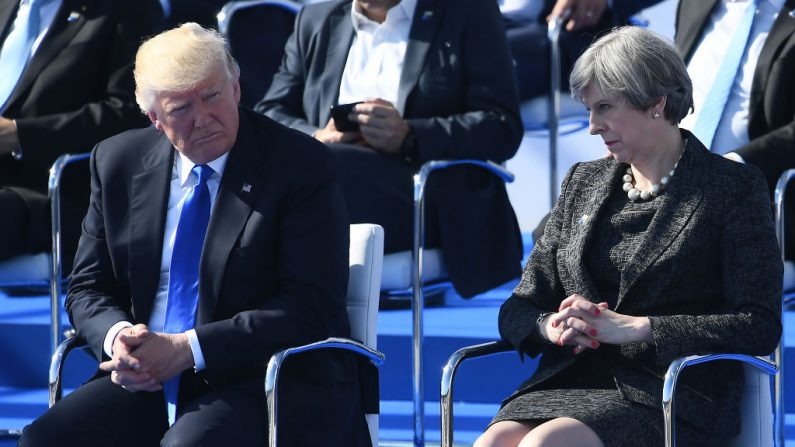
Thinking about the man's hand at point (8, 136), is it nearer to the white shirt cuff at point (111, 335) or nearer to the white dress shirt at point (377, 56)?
the white dress shirt at point (377, 56)

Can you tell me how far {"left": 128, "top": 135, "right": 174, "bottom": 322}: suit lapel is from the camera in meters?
2.90

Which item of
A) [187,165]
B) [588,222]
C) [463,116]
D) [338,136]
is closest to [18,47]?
[338,136]

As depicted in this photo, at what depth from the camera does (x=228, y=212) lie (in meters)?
2.83

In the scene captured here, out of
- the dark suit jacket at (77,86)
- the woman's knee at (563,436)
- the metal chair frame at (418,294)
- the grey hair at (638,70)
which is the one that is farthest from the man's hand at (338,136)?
the woman's knee at (563,436)

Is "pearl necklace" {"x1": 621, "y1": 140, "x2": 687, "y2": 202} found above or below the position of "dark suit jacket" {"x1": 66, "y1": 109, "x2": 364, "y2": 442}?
above

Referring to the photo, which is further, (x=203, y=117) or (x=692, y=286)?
(x=203, y=117)

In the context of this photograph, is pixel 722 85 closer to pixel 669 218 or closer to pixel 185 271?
pixel 669 218

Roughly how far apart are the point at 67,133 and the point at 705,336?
7.13 feet

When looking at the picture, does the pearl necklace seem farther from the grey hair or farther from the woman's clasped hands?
the woman's clasped hands

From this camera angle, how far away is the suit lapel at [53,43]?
4.18m

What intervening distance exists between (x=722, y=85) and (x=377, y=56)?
1040mm

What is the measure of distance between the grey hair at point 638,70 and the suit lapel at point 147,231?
3.10ft

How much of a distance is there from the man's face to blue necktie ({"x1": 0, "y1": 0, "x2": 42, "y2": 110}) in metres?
1.49

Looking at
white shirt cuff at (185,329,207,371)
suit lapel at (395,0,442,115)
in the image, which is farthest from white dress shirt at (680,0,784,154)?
white shirt cuff at (185,329,207,371)
